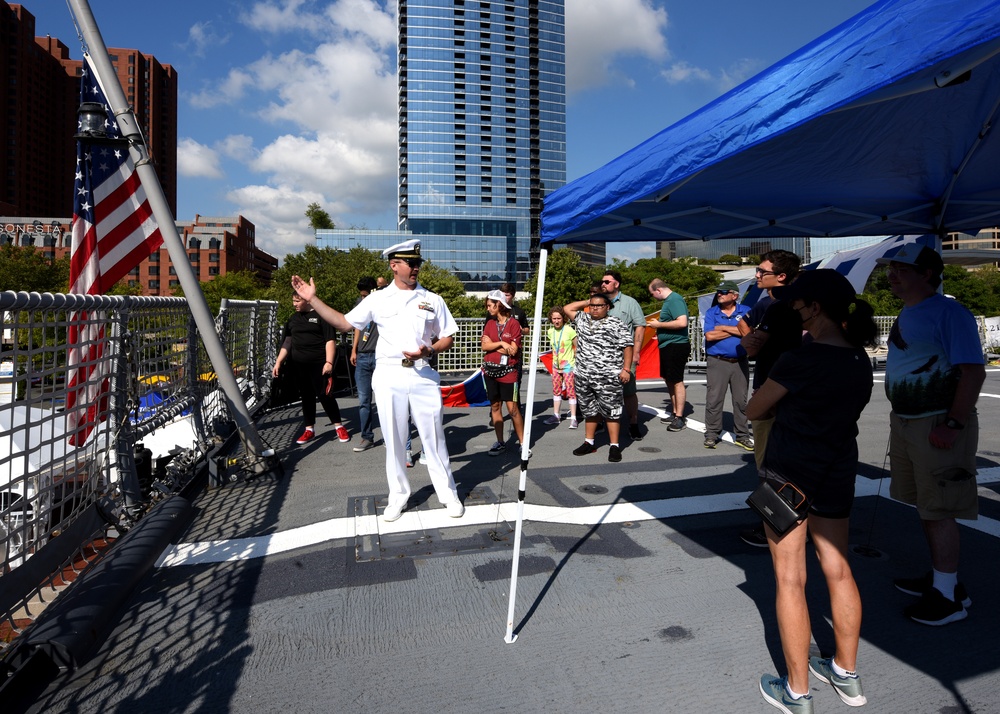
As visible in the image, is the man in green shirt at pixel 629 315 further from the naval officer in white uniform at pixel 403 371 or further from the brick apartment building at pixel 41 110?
the brick apartment building at pixel 41 110

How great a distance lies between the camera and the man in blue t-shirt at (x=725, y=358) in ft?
21.2

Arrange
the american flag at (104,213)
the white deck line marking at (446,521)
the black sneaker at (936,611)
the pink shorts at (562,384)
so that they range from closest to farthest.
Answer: the black sneaker at (936,611), the white deck line marking at (446,521), the american flag at (104,213), the pink shorts at (562,384)

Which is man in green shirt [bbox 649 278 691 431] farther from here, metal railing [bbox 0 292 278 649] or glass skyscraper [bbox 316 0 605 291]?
glass skyscraper [bbox 316 0 605 291]

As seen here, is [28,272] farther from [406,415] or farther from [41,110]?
[41,110]

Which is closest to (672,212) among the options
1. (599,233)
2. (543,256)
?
(599,233)

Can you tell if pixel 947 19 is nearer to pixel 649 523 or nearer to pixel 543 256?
pixel 543 256

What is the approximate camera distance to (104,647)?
113 inches

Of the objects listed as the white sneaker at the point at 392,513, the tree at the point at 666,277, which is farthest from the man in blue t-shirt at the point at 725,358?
the tree at the point at 666,277

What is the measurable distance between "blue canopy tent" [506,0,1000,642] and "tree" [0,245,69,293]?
6678 centimetres

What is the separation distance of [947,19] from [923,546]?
3.24 metres

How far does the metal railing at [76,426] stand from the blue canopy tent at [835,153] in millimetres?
2534

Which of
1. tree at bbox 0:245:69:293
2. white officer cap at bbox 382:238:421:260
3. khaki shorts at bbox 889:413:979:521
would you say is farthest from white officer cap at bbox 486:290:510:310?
tree at bbox 0:245:69:293

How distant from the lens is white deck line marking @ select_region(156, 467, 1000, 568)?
157 inches

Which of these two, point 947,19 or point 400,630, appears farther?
point 400,630
